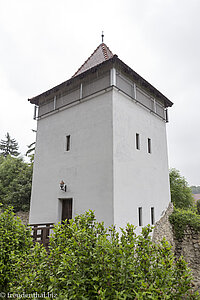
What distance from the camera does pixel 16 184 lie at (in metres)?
13.4

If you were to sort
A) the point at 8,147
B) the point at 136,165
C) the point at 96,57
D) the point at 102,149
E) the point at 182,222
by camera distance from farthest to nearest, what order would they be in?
the point at 8,147 → the point at 96,57 → the point at 182,222 → the point at 136,165 → the point at 102,149

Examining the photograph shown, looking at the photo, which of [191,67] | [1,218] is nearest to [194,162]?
[191,67]

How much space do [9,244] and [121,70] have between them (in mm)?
7618

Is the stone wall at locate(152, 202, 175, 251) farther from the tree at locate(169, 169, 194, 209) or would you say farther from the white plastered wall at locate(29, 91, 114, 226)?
the tree at locate(169, 169, 194, 209)

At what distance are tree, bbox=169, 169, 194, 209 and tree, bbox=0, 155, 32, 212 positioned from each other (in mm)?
13043

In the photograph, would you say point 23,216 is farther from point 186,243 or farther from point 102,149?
point 186,243

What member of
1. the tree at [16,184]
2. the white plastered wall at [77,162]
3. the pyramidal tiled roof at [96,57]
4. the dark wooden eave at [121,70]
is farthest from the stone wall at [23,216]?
the pyramidal tiled roof at [96,57]

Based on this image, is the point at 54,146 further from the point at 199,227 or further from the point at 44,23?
the point at 199,227

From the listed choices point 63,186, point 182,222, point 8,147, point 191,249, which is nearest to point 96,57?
point 63,186

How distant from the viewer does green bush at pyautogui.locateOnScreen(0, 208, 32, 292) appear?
3402 mm

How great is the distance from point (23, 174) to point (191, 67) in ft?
51.1

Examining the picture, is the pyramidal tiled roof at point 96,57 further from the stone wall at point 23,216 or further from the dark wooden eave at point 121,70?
the stone wall at point 23,216

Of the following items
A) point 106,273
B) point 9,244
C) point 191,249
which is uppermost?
point 106,273

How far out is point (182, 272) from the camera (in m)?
2.15
